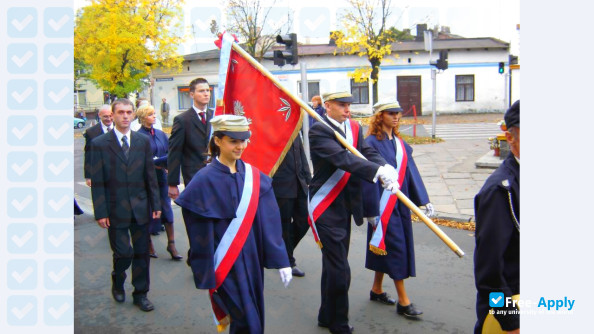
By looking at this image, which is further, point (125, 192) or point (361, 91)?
point (361, 91)

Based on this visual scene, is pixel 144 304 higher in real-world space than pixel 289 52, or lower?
lower

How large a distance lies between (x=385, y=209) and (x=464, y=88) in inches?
1323

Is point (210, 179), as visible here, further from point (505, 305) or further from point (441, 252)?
point (441, 252)

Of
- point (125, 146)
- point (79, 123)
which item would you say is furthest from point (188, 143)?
point (79, 123)

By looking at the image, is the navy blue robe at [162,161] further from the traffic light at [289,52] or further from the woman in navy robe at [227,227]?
the traffic light at [289,52]

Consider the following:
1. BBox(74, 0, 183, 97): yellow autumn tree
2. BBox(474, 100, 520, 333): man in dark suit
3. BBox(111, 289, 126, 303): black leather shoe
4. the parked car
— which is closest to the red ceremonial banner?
BBox(111, 289, 126, 303): black leather shoe

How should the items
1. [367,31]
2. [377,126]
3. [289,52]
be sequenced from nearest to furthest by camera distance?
[377,126], [289,52], [367,31]

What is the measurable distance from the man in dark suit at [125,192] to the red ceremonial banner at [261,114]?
40.5 inches

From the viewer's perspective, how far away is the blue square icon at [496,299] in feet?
8.80

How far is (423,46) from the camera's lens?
117ft

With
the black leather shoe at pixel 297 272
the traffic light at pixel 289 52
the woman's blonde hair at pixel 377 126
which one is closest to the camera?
the woman's blonde hair at pixel 377 126

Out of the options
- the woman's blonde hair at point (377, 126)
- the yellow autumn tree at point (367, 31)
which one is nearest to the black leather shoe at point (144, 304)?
the woman's blonde hair at point (377, 126)

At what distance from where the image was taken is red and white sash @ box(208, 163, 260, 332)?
362cm

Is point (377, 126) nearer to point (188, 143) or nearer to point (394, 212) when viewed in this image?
point (394, 212)
